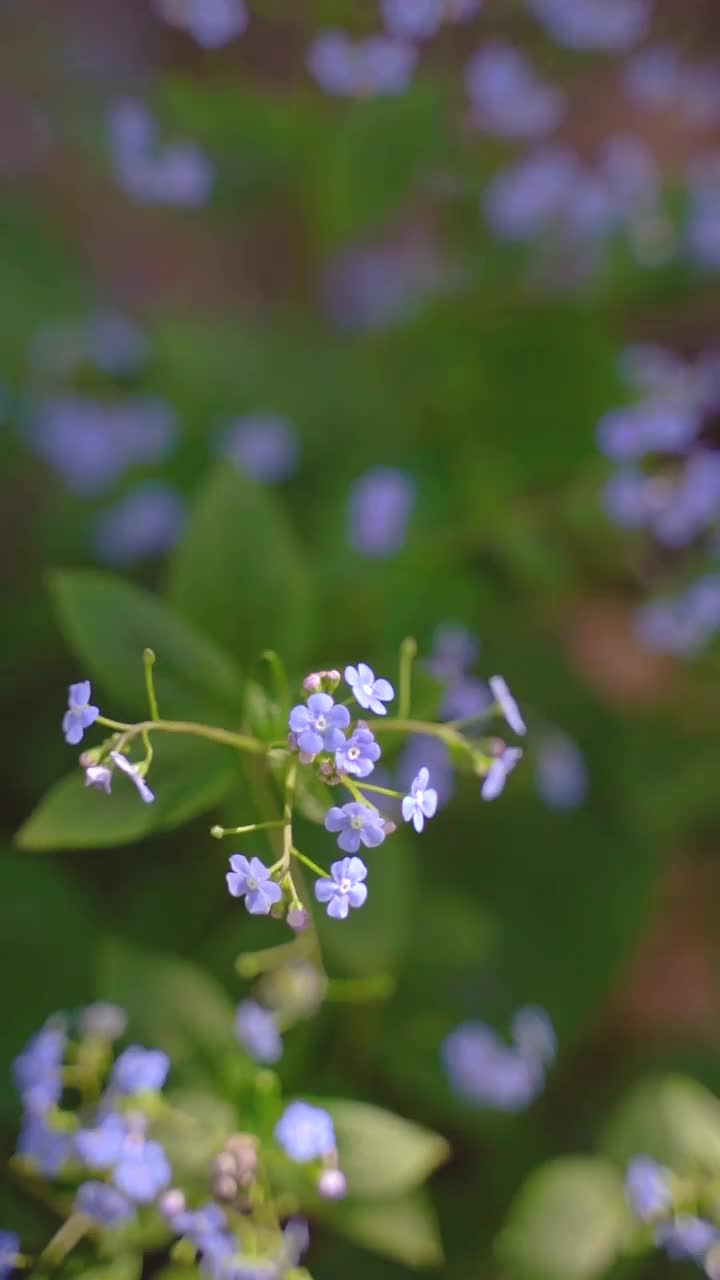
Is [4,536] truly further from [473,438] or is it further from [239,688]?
[239,688]

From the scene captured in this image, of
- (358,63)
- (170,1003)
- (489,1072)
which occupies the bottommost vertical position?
(489,1072)

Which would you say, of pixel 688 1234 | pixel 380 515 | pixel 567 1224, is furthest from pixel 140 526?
pixel 688 1234

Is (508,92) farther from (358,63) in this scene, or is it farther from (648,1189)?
(648,1189)

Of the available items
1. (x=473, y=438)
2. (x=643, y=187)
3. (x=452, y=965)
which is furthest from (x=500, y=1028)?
(x=643, y=187)

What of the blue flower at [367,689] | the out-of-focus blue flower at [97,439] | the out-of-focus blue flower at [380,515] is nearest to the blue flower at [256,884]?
the blue flower at [367,689]

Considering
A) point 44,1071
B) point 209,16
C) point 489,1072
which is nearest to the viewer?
point 44,1071

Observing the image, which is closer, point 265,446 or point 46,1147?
point 46,1147

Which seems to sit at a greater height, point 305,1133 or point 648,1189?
point 305,1133

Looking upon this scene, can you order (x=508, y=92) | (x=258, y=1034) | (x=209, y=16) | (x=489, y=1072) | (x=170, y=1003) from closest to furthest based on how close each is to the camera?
(x=258, y=1034), (x=170, y=1003), (x=489, y=1072), (x=209, y=16), (x=508, y=92)
